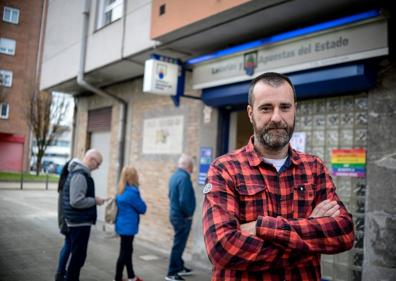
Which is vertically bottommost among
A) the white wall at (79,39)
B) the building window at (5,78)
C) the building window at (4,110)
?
the building window at (4,110)

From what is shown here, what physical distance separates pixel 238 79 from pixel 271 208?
13.5 ft

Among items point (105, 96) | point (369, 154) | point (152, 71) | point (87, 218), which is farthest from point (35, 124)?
point (105, 96)

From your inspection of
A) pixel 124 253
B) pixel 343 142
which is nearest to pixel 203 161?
pixel 124 253

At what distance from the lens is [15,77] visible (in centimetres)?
421

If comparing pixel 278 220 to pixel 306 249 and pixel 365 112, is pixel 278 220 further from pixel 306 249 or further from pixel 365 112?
pixel 365 112

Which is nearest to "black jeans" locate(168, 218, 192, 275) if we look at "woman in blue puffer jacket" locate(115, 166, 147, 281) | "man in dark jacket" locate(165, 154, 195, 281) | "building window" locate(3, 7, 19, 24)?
"man in dark jacket" locate(165, 154, 195, 281)

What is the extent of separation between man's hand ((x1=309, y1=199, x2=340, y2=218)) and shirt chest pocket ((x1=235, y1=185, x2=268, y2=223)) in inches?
11.0

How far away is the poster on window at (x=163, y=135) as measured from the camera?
8016mm

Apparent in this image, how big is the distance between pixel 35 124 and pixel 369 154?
401 centimetres

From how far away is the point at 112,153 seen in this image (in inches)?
405

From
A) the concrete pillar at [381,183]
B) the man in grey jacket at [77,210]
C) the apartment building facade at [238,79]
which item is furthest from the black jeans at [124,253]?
the concrete pillar at [381,183]

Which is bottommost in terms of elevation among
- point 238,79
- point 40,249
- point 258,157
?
point 40,249

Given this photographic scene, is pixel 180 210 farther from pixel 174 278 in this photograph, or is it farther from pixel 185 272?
pixel 185 272

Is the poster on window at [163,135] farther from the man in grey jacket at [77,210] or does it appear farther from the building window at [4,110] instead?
the building window at [4,110]
